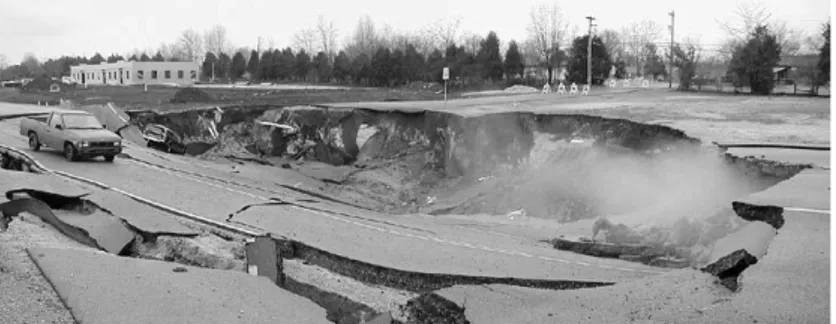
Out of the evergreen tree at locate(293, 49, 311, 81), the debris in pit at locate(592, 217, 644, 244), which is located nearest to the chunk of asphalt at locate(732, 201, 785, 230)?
the debris in pit at locate(592, 217, 644, 244)

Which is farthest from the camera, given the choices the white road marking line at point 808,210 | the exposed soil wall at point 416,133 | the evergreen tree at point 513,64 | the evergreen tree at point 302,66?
the evergreen tree at point 302,66

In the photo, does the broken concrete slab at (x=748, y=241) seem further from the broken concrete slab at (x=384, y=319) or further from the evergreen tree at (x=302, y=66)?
the evergreen tree at (x=302, y=66)

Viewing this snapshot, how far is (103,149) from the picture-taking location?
2106cm

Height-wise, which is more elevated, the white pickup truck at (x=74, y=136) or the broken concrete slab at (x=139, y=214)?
the white pickup truck at (x=74, y=136)

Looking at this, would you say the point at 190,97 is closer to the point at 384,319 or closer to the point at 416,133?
the point at 416,133

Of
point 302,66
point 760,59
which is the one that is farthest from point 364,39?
point 760,59

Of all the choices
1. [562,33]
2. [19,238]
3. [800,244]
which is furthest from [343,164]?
[562,33]

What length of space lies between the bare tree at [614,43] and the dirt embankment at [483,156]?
146ft

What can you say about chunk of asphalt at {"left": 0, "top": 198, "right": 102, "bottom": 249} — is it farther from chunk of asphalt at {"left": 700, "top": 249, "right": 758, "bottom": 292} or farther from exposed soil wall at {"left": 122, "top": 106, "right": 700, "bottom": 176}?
exposed soil wall at {"left": 122, "top": 106, "right": 700, "bottom": 176}

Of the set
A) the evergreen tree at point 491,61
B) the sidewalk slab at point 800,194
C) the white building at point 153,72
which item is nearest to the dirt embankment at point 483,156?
the sidewalk slab at point 800,194

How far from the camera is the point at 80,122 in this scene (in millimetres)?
21938

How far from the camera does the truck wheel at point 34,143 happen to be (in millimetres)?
22047

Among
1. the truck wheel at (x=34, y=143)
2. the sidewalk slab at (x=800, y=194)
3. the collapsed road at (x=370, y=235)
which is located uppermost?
the truck wheel at (x=34, y=143)

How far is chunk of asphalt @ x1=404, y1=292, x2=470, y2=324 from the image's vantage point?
786cm
